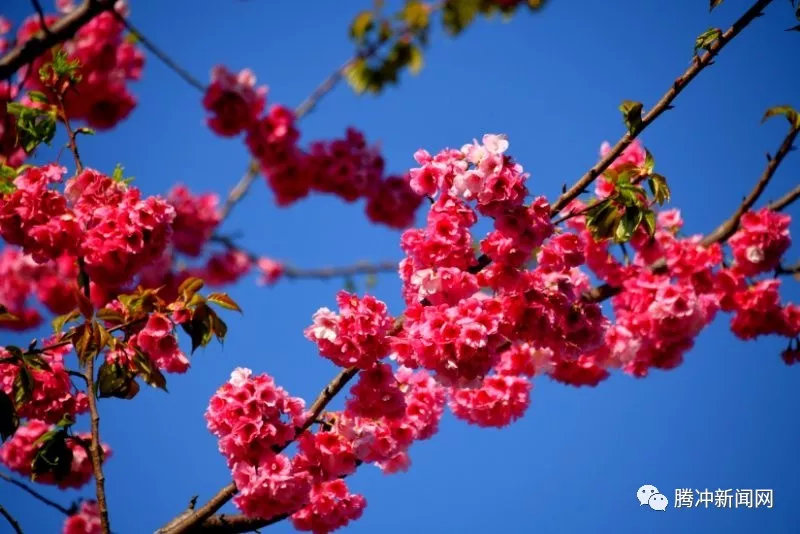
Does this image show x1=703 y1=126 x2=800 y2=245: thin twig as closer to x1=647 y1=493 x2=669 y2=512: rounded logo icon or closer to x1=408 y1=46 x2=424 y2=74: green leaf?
x1=647 y1=493 x2=669 y2=512: rounded logo icon

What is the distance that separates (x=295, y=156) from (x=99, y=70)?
175cm

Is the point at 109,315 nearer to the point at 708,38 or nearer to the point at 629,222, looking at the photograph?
the point at 629,222

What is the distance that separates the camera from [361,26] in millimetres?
7398

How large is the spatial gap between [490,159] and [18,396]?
211cm

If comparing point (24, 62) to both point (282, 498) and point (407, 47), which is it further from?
point (407, 47)

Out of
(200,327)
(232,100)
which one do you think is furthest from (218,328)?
(232,100)

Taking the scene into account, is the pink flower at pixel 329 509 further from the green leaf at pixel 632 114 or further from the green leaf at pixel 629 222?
the green leaf at pixel 632 114

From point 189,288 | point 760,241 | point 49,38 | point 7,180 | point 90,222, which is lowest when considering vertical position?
point 189,288

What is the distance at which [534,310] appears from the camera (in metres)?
2.84

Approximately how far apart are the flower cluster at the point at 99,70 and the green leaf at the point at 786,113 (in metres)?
4.93

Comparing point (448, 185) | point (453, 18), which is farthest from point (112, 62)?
point (448, 185)

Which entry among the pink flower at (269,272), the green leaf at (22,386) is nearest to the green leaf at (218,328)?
the green leaf at (22,386)

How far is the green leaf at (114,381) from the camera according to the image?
10.1 feet

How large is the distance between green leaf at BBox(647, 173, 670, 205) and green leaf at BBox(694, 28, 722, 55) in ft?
1.73
